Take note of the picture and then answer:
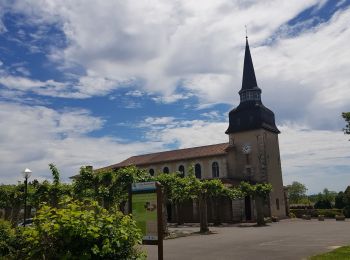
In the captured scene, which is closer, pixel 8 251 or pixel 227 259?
pixel 8 251

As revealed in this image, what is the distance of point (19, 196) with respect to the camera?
33.9 meters

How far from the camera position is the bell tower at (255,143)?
46562 mm

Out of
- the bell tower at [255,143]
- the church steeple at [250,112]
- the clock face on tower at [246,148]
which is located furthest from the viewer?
the clock face on tower at [246,148]

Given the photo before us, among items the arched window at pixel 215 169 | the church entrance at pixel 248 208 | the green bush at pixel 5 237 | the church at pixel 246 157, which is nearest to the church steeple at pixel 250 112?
the church at pixel 246 157

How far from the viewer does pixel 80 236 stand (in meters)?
6.65

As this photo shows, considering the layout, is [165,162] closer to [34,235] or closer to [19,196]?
[19,196]

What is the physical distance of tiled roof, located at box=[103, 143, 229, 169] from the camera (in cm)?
4966

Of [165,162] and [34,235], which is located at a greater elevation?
[165,162]

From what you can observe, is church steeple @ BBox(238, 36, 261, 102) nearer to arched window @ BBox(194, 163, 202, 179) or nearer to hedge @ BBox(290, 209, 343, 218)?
arched window @ BBox(194, 163, 202, 179)

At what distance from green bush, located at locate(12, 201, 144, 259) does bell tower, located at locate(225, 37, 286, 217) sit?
1582 inches

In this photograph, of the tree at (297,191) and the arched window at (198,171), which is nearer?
the arched window at (198,171)

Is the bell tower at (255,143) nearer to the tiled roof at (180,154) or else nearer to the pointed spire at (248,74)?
the pointed spire at (248,74)

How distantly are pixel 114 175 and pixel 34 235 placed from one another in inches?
740

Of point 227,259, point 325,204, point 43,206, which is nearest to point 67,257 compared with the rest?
point 43,206
